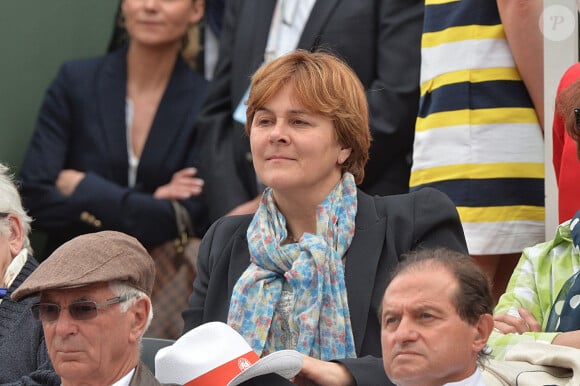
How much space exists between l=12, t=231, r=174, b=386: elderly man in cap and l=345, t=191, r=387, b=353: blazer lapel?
0.67m

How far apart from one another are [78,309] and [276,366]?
0.56 metres

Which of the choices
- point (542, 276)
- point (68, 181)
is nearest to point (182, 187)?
point (68, 181)

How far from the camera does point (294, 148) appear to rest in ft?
14.2

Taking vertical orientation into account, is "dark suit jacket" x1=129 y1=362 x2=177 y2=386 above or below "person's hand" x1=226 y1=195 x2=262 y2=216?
below

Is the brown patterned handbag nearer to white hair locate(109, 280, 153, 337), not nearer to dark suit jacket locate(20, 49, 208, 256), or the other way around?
dark suit jacket locate(20, 49, 208, 256)

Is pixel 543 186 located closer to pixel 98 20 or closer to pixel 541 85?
pixel 541 85

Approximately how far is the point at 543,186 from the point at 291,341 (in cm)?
125

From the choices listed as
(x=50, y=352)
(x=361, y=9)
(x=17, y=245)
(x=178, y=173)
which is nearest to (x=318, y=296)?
(x=50, y=352)

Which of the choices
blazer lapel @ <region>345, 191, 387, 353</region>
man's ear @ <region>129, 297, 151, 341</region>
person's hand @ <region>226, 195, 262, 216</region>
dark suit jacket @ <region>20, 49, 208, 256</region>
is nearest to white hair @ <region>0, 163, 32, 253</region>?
man's ear @ <region>129, 297, 151, 341</region>

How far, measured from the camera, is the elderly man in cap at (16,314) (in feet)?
14.0

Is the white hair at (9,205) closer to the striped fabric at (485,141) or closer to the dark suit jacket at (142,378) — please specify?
the dark suit jacket at (142,378)

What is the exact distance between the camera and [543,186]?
4.94m

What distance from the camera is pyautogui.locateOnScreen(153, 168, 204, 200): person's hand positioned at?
6.38m

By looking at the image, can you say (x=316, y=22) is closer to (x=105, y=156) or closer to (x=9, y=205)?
(x=105, y=156)
